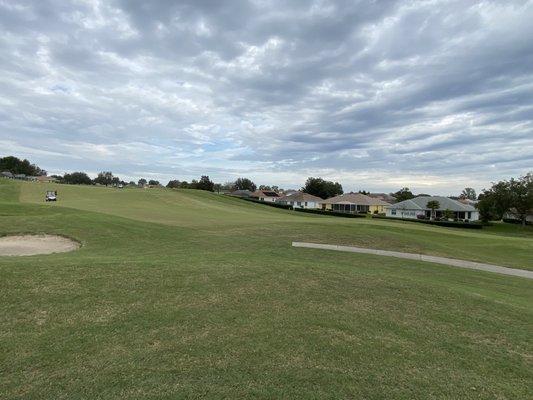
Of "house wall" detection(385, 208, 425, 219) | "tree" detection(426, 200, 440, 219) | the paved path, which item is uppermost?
"tree" detection(426, 200, 440, 219)


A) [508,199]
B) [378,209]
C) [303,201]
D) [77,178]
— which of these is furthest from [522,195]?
[77,178]

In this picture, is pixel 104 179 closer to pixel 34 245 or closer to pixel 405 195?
pixel 405 195

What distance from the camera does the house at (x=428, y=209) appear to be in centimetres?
8331

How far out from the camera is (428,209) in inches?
3280

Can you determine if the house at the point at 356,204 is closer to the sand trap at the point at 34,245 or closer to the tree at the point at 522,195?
the tree at the point at 522,195

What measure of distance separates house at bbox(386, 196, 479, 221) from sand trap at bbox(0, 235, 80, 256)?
74.4m

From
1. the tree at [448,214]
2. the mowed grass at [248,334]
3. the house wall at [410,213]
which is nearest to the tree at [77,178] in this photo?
the house wall at [410,213]

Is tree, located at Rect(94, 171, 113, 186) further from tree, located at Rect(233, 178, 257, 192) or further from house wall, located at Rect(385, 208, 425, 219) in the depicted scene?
house wall, located at Rect(385, 208, 425, 219)

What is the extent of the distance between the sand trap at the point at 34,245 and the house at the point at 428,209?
7440 cm

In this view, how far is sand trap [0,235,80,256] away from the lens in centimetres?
1388

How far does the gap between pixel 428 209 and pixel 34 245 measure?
80.9m

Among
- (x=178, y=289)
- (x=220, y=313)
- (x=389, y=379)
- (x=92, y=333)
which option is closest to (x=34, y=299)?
(x=92, y=333)

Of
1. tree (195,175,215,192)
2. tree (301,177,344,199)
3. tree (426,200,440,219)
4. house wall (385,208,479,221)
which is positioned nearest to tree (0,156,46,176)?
tree (195,175,215,192)

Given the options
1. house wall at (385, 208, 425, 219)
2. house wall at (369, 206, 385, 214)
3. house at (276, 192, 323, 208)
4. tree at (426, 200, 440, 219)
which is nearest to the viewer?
tree at (426, 200, 440, 219)
